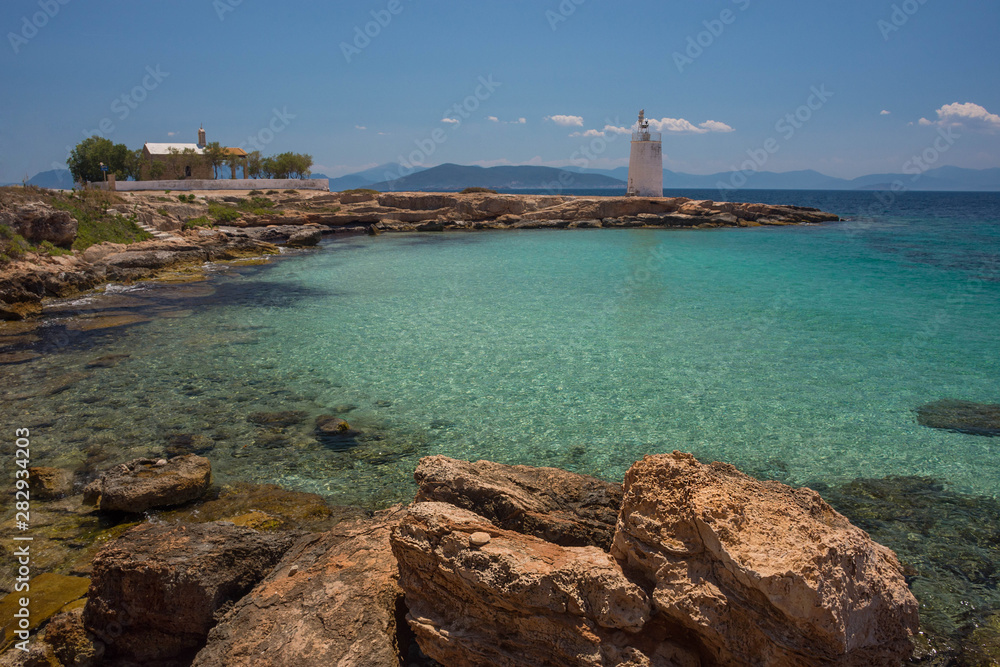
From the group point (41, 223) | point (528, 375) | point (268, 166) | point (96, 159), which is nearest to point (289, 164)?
point (268, 166)

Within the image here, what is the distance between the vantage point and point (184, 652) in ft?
13.2

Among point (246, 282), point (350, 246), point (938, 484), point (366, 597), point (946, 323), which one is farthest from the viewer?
point (350, 246)

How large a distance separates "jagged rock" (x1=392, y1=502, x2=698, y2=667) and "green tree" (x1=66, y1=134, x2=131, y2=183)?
2347 inches

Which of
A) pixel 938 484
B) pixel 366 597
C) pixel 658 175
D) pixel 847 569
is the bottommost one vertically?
pixel 938 484

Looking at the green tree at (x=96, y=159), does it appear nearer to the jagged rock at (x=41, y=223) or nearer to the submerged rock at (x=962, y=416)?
the jagged rock at (x=41, y=223)

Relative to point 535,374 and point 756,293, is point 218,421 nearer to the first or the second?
point 535,374

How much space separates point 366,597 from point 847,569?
2.94 metres

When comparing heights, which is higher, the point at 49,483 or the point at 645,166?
the point at 645,166

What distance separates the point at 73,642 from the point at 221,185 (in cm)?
5114

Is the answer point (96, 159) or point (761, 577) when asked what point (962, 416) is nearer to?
point (761, 577)

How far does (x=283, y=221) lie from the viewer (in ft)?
134

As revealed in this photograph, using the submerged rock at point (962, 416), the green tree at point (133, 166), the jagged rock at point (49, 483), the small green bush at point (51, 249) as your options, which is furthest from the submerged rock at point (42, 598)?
the green tree at point (133, 166)

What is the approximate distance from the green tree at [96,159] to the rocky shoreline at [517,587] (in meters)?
57.9

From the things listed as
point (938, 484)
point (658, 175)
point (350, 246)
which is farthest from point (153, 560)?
point (658, 175)
